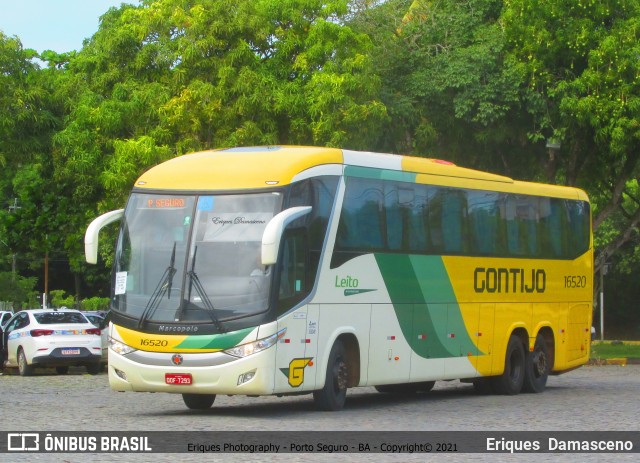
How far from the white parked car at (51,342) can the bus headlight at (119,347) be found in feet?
40.2

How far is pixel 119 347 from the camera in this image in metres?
16.5

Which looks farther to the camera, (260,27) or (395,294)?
(260,27)

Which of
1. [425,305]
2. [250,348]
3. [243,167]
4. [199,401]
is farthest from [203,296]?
[425,305]

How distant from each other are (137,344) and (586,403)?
754 centimetres

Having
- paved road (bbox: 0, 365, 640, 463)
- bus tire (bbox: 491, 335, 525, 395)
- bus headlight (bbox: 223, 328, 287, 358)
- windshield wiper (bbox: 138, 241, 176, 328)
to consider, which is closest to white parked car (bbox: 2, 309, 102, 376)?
paved road (bbox: 0, 365, 640, 463)

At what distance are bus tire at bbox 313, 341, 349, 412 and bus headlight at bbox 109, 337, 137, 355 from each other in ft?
8.57

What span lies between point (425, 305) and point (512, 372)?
367 centimetres

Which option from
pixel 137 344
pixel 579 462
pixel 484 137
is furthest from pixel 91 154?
pixel 579 462

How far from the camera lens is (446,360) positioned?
20.3 metres

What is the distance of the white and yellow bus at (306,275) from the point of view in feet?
52.4

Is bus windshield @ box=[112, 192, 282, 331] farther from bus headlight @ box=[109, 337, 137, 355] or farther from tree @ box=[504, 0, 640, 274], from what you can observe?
tree @ box=[504, 0, 640, 274]

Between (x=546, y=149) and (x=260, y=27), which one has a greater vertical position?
(x=260, y=27)

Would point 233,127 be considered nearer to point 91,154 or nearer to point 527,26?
point 91,154

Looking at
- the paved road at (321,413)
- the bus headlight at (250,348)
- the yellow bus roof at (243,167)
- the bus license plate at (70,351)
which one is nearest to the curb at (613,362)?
the paved road at (321,413)
